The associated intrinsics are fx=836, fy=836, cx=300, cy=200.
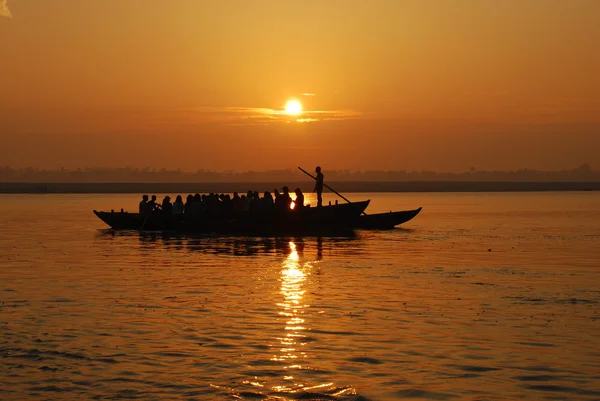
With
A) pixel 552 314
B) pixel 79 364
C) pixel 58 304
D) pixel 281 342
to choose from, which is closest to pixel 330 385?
pixel 281 342

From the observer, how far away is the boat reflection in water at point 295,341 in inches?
463

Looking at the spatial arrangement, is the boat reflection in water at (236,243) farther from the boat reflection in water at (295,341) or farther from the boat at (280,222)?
the boat reflection in water at (295,341)

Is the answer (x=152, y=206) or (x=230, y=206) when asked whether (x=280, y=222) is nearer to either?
(x=230, y=206)

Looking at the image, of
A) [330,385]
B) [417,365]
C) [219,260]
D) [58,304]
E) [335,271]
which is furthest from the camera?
[219,260]

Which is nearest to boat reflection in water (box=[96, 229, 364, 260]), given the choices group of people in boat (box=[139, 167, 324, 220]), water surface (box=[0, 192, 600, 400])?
group of people in boat (box=[139, 167, 324, 220])

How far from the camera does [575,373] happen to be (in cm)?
1256

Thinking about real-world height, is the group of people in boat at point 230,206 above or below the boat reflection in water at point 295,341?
above

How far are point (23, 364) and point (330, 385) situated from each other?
16.4 ft

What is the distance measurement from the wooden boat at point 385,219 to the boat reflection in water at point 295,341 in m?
20.7

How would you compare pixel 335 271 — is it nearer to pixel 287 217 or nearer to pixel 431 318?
pixel 431 318

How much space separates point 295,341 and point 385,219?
3306cm

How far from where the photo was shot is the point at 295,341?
15.0m

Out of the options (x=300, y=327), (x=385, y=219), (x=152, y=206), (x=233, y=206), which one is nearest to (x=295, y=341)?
Answer: (x=300, y=327)

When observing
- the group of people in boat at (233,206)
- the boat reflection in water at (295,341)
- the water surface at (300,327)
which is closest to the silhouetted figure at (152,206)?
the group of people in boat at (233,206)
